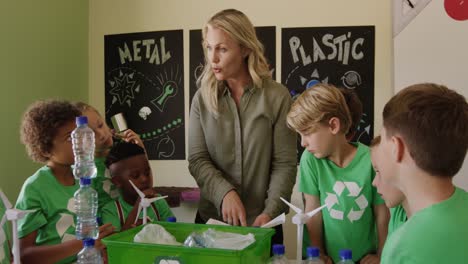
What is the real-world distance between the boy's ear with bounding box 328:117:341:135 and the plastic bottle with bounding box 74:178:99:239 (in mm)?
886

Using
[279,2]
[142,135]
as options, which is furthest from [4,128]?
[279,2]

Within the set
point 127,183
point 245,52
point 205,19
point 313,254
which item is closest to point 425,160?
point 313,254

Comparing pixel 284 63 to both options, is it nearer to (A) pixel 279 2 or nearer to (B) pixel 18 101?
(A) pixel 279 2

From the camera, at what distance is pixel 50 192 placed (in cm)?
166

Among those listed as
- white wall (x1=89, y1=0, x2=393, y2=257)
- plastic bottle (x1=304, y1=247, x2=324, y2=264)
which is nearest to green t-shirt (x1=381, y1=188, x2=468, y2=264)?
plastic bottle (x1=304, y1=247, x2=324, y2=264)

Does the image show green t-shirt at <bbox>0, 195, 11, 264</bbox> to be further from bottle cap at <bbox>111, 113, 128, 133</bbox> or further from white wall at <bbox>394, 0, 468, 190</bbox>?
white wall at <bbox>394, 0, 468, 190</bbox>

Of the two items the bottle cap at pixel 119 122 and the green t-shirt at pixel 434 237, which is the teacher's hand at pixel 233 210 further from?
the bottle cap at pixel 119 122

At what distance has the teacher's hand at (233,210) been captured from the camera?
5.57 feet

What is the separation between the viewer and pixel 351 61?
3092 mm

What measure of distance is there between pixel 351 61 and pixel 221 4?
0.98 metres

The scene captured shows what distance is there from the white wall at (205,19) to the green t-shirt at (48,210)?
168 centimetres

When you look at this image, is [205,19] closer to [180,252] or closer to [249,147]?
[249,147]

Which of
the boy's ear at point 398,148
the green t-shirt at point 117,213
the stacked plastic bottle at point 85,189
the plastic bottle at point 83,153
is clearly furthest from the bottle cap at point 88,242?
the boy's ear at point 398,148

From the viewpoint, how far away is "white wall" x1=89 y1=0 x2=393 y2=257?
10.1 ft
